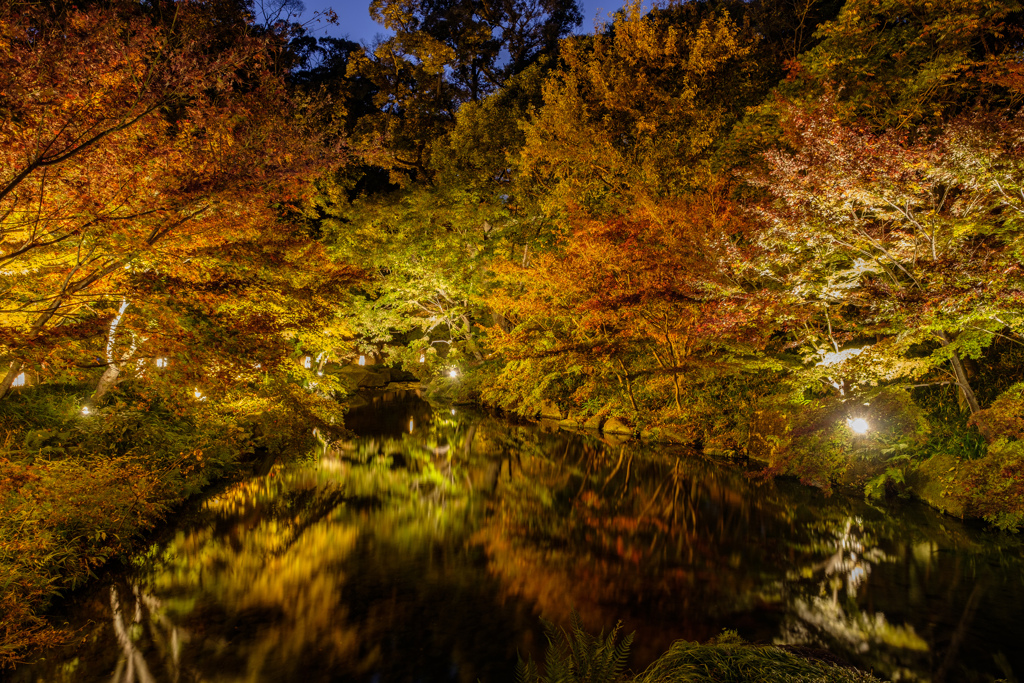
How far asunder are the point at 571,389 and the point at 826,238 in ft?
39.6

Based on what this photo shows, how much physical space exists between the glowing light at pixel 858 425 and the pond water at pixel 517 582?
4.70ft

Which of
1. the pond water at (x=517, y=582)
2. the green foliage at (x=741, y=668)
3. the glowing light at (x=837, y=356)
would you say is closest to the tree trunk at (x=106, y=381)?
the pond water at (x=517, y=582)

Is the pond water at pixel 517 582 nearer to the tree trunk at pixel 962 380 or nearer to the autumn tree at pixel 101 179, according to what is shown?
the tree trunk at pixel 962 380

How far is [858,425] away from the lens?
36.8 feet

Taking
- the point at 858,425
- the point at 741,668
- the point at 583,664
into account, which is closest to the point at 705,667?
the point at 741,668

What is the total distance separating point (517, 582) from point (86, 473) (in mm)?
6196

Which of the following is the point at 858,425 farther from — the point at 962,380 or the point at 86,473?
the point at 86,473

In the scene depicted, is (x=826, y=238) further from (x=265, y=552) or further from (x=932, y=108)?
(x=265, y=552)

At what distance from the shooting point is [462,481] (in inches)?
522

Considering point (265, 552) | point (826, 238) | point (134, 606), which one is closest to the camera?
point (134, 606)

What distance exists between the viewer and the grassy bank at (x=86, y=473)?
6375 mm

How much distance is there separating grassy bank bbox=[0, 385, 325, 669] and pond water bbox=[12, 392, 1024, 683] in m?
0.43

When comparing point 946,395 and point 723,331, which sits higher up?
point 723,331

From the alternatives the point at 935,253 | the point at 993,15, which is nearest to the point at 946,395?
the point at 935,253
